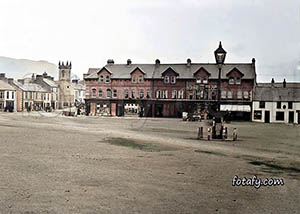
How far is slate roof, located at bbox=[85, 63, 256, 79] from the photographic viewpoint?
2911cm

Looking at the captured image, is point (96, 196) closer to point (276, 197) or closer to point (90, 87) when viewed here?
point (276, 197)

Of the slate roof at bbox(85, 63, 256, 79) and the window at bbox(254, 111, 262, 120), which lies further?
the slate roof at bbox(85, 63, 256, 79)

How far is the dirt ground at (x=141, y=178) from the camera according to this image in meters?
4.62

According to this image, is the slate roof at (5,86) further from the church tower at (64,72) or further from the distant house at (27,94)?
the church tower at (64,72)

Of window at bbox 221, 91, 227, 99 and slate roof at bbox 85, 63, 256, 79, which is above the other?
slate roof at bbox 85, 63, 256, 79

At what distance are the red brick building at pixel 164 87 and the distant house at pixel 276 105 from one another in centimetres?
150

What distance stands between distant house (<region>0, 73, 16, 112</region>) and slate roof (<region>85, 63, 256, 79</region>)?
703cm

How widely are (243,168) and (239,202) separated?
2142 millimetres

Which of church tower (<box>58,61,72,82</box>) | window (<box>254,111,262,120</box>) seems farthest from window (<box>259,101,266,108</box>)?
church tower (<box>58,61,72,82</box>)

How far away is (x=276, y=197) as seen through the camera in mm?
5066

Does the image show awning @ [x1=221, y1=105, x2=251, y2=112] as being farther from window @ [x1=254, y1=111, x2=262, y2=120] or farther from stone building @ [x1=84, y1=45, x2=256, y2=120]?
window @ [x1=254, y1=111, x2=262, y2=120]

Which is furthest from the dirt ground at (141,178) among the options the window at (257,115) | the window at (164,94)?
the window at (164,94)

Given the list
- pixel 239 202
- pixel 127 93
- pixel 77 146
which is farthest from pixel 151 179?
pixel 127 93

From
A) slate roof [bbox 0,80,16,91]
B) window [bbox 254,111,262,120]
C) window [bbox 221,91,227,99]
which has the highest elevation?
slate roof [bbox 0,80,16,91]
